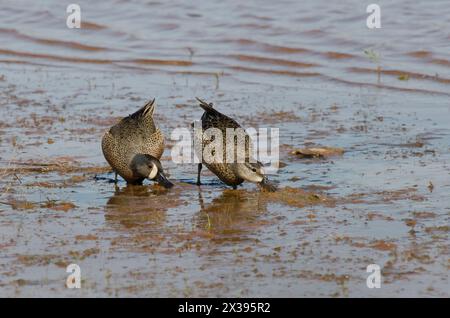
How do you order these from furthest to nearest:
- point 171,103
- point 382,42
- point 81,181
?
point 382,42 → point 171,103 → point 81,181

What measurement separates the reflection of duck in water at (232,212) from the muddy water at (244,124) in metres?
0.03

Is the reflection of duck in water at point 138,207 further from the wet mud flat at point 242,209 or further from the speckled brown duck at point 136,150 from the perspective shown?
the speckled brown duck at point 136,150

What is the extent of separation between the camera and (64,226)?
22.1 ft

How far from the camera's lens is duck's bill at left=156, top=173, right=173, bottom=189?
7.76m

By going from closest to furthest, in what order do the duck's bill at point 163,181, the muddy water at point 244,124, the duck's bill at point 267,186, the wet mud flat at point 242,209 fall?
the wet mud flat at point 242,209
the muddy water at point 244,124
the duck's bill at point 267,186
the duck's bill at point 163,181

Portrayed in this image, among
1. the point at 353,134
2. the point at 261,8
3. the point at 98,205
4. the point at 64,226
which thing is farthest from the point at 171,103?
the point at 261,8

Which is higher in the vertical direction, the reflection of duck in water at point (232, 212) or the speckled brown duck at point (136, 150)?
the speckled brown duck at point (136, 150)

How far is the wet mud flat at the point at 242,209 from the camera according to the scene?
5.61 metres

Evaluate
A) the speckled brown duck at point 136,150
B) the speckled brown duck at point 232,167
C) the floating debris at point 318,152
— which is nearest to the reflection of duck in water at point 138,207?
the speckled brown duck at point 136,150

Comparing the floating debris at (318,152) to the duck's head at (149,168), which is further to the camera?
the floating debris at (318,152)

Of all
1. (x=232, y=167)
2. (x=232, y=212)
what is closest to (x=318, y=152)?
(x=232, y=167)
